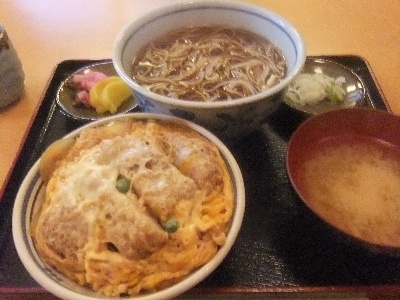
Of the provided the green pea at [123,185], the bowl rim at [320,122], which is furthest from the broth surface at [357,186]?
the green pea at [123,185]

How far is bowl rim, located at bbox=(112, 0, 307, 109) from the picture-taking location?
1.26 m

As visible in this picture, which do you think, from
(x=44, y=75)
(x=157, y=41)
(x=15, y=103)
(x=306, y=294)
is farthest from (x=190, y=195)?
(x=44, y=75)

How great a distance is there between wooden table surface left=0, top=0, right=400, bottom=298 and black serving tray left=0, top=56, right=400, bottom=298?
2.25 feet

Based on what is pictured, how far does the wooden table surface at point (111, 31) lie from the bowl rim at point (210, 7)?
22.5 inches

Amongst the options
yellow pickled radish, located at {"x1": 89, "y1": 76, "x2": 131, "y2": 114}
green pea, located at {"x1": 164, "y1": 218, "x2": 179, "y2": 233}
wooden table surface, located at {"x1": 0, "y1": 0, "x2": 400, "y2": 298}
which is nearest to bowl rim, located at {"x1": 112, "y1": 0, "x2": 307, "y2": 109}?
yellow pickled radish, located at {"x1": 89, "y1": 76, "x2": 131, "y2": 114}

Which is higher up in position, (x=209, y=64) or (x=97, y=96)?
(x=209, y=64)

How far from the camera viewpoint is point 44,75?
1.99 metres

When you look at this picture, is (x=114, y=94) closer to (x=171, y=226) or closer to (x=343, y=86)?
(x=171, y=226)

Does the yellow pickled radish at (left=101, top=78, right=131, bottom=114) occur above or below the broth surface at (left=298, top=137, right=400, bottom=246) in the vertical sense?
above

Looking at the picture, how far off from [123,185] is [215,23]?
90cm

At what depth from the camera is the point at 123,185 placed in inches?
42.8

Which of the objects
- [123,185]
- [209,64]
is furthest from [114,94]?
[123,185]

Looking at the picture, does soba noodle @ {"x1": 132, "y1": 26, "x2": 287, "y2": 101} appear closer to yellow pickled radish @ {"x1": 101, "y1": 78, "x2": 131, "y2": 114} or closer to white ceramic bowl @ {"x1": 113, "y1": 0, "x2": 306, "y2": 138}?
white ceramic bowl @ {"x1": 113, "y1": 0, "x2": 306, "y2": 138}

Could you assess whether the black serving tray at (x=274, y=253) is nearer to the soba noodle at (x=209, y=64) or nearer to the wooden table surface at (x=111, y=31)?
the soba noodle at (x=209, y=64)
